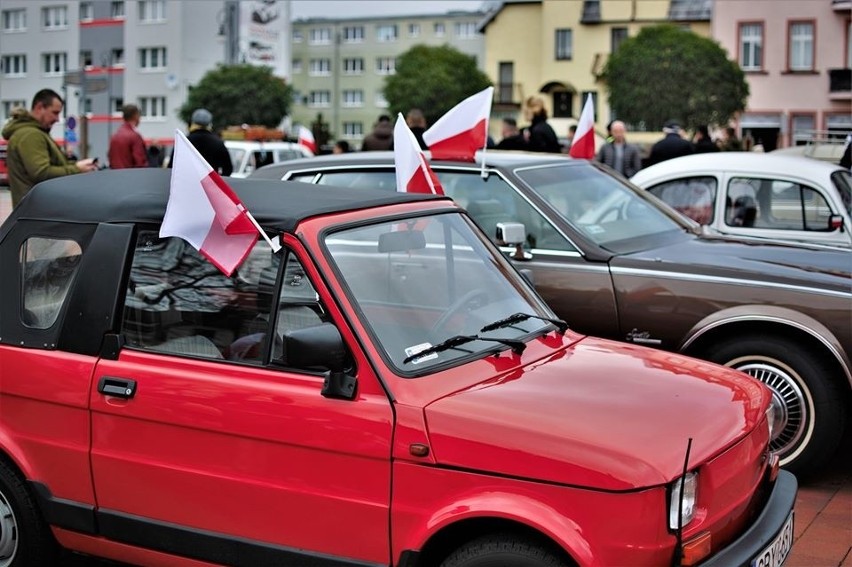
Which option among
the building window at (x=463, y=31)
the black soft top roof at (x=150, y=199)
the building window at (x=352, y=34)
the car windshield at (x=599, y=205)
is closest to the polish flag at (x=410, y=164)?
the black soft top roof at (x=150, y=199)

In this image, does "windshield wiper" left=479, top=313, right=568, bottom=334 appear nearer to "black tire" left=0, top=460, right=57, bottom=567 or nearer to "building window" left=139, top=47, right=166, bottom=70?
"black tire" left=0, top=460, right=57, bottom=567

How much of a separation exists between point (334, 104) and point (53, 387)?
95.4m

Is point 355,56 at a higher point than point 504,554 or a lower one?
higher

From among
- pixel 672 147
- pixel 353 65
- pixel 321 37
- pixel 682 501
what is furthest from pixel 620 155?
pixel 321 37

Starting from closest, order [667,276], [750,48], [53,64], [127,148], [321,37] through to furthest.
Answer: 1. [667,276]
2. [127,148]
3. [750,48]
4. [53,64]
5. [321,37]

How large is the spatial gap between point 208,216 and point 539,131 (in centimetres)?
946

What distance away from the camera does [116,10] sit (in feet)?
253

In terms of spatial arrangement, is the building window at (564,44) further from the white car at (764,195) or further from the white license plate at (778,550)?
the white license plate at (778,550)

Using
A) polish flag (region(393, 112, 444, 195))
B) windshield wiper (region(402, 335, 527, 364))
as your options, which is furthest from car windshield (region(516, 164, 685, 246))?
windshield wiper (region(402, 335, 527, 364))

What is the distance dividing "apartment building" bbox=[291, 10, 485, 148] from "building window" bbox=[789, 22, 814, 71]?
4685cm

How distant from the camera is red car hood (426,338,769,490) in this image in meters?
3.33

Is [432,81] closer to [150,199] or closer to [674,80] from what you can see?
[674,80]

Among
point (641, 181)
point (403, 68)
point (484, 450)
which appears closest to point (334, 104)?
point (403, 68)

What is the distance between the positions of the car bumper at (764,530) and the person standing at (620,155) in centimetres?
1018
